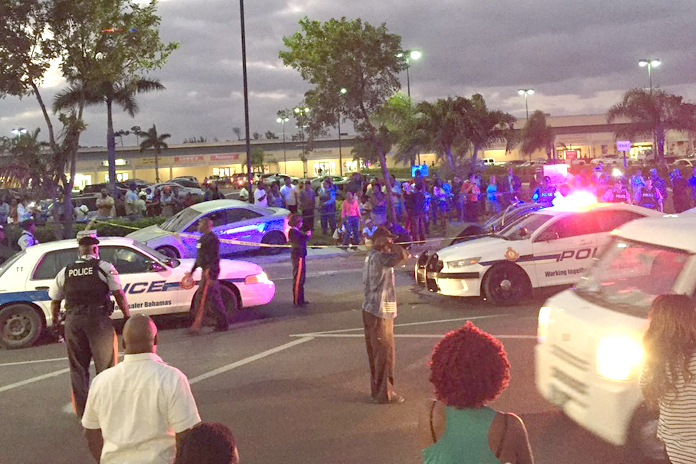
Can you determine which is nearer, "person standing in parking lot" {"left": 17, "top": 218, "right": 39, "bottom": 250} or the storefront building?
"person standing in parking lot" {"left": 17, "top": 218, "right": 39, "bottom": 250}

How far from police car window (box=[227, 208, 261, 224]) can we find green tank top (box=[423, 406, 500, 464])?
51.4ft

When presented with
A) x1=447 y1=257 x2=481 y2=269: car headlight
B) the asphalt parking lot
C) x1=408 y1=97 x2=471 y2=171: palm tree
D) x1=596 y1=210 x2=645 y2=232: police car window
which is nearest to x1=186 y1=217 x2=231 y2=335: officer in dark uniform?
the asphalt parking lot

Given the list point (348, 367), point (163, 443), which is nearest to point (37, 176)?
point (348, 367)

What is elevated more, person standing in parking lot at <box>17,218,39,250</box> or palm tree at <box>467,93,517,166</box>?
palm tree at <box>467,93,517,166</box>

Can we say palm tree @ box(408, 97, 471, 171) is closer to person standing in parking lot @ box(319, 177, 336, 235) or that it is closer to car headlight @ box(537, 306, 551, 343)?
person standing in parking lot @ box(319, 177, 336, 235)

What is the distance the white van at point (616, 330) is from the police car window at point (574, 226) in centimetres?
514

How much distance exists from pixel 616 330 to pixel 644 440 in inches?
29.0

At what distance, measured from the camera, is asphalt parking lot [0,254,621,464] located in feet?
19.6

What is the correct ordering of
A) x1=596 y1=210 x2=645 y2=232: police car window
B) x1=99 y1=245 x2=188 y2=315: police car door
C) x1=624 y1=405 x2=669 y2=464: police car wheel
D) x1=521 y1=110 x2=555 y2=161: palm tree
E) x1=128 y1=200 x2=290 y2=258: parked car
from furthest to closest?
x1=521 y1=110 x2=555 y2=161: palm tree, x1=128 y1=200 x2=290 y2=258: parked car, x1=596 y1=210 x2=645 y2=232: police car window, x1=99 y1=245 x2=188 y2=315: police car door, x1=624 y1=405 x2=669 y2=464: police car wheel

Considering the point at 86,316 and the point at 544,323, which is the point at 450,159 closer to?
the point at 544,323

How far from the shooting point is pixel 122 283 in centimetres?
1074

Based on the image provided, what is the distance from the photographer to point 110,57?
19297mm

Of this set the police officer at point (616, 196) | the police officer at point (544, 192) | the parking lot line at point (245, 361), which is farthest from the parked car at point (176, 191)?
the parking lot line at point (245, 361)

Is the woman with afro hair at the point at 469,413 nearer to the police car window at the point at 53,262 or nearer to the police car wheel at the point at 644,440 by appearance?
the police car wheel at the point at 644,440
